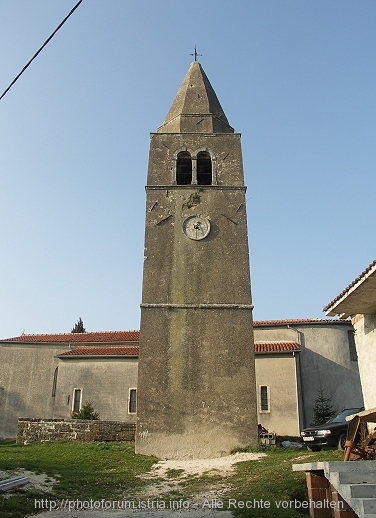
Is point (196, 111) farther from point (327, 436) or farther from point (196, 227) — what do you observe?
point (327, 436)

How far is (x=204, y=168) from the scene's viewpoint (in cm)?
2170

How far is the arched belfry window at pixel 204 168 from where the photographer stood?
21453 mm

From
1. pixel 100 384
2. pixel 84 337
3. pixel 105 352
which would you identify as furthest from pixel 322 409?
pixel 84 337

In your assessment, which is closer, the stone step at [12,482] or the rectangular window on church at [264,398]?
the stone step at [12,482]

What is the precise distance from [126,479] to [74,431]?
21.1ft

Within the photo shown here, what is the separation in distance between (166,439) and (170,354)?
302 cm

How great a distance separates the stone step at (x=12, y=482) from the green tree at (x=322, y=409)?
16.4 meters

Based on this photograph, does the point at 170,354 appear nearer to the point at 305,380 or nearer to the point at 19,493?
the point at 19,493

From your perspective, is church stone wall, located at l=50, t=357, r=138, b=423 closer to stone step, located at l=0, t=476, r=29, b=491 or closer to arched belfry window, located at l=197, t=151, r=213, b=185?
arched belfry window, located at l=197, t=151, r=213, b=185

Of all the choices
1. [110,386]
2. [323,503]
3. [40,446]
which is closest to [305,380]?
[110,386]

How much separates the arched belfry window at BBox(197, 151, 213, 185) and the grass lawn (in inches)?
478

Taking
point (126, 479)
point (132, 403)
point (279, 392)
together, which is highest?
point (279, 392)

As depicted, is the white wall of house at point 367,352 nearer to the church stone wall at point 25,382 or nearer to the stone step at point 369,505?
the stone step at point 369,505

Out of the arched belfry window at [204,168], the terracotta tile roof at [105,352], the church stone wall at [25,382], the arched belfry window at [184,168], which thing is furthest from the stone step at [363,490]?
the church stone wall at [25,382]
